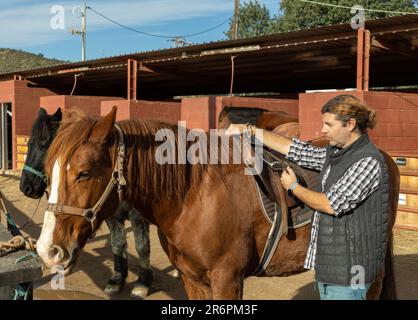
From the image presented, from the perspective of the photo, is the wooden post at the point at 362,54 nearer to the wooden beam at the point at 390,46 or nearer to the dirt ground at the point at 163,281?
the wooden beam at the point at 390,46

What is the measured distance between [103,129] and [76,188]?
332 millimetres

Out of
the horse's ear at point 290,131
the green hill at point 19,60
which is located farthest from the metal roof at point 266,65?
the green hill at point 19,60

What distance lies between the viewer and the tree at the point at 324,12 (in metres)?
27.9

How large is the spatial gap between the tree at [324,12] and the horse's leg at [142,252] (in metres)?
25.6

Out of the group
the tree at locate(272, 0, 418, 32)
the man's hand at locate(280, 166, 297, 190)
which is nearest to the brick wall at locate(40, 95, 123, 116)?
the man's hand at locate(280, 166, 297, 190)

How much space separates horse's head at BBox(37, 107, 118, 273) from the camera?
209cm

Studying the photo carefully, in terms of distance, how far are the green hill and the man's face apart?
5953 cm

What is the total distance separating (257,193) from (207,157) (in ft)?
1.23

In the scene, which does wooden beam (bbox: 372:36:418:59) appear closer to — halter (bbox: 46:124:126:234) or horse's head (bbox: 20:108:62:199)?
horse's head (bbox: 20:108:62:199)

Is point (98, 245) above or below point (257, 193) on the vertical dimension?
below

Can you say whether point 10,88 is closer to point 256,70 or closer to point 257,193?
point 256,70

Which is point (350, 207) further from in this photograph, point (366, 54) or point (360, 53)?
point (366, 54)

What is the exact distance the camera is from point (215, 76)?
1293 centimetres
